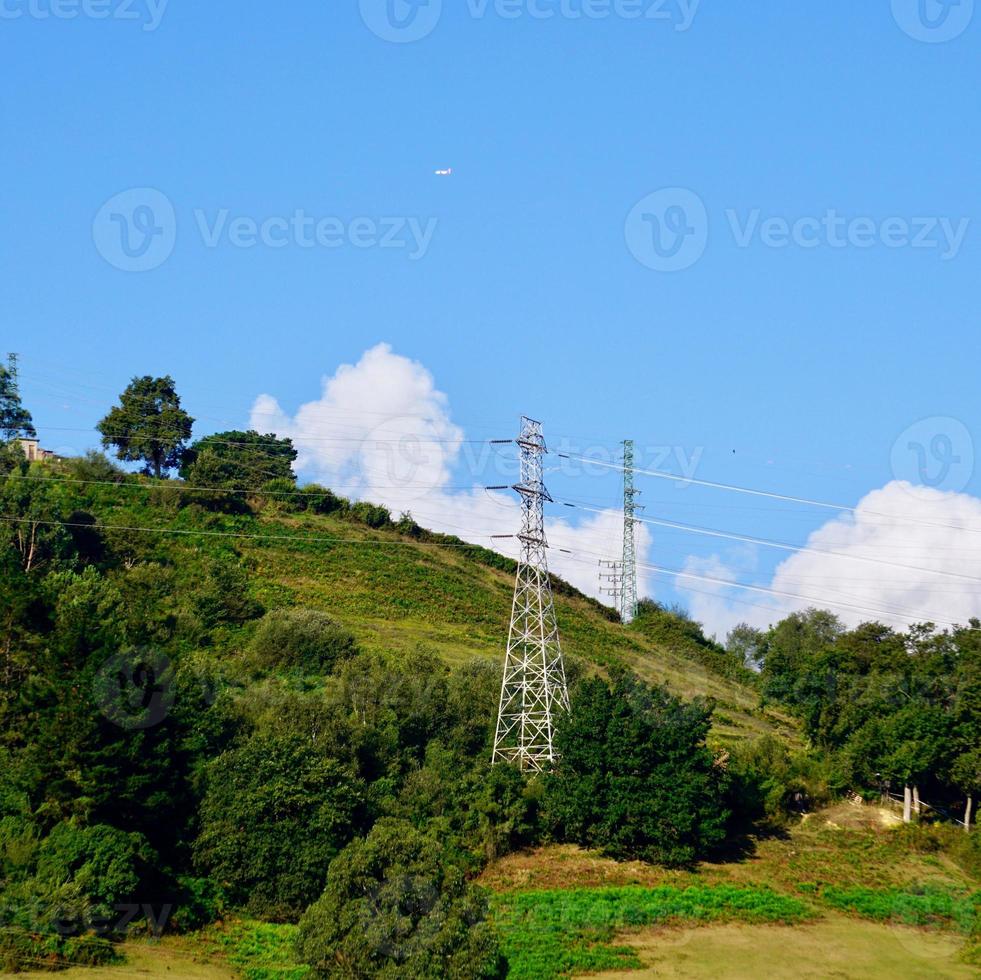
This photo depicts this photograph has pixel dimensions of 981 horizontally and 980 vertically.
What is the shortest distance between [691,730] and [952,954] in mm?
13508

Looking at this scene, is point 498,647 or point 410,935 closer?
point 410,935

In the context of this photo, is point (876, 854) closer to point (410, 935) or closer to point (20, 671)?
point (410, 935)

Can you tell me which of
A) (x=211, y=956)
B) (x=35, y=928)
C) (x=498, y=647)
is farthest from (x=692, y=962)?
(x=498, y=647)

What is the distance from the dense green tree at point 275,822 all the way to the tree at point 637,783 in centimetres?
906

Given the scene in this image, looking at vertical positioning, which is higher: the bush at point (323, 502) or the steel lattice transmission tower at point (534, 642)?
the bush at point (323, 502)

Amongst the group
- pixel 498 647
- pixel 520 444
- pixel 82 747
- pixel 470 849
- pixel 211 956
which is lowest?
pixel 211 956

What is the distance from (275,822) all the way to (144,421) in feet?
214

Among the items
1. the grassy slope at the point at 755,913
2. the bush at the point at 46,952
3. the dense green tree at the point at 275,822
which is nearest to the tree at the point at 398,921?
the grassy slope at the point at 755,913

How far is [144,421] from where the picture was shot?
10588 cm

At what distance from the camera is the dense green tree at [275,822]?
45.4m

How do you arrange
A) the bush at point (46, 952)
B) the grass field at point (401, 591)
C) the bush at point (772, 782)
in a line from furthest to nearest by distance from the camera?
the grass field at point (401, 591) → the bush at point (772, 782) → the bush at point (46, 952)

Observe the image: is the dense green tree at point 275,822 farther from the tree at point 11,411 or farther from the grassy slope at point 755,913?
the tree at point 11,411

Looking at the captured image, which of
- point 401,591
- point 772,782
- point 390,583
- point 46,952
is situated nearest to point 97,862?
point 46,952

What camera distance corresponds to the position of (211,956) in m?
41.5
